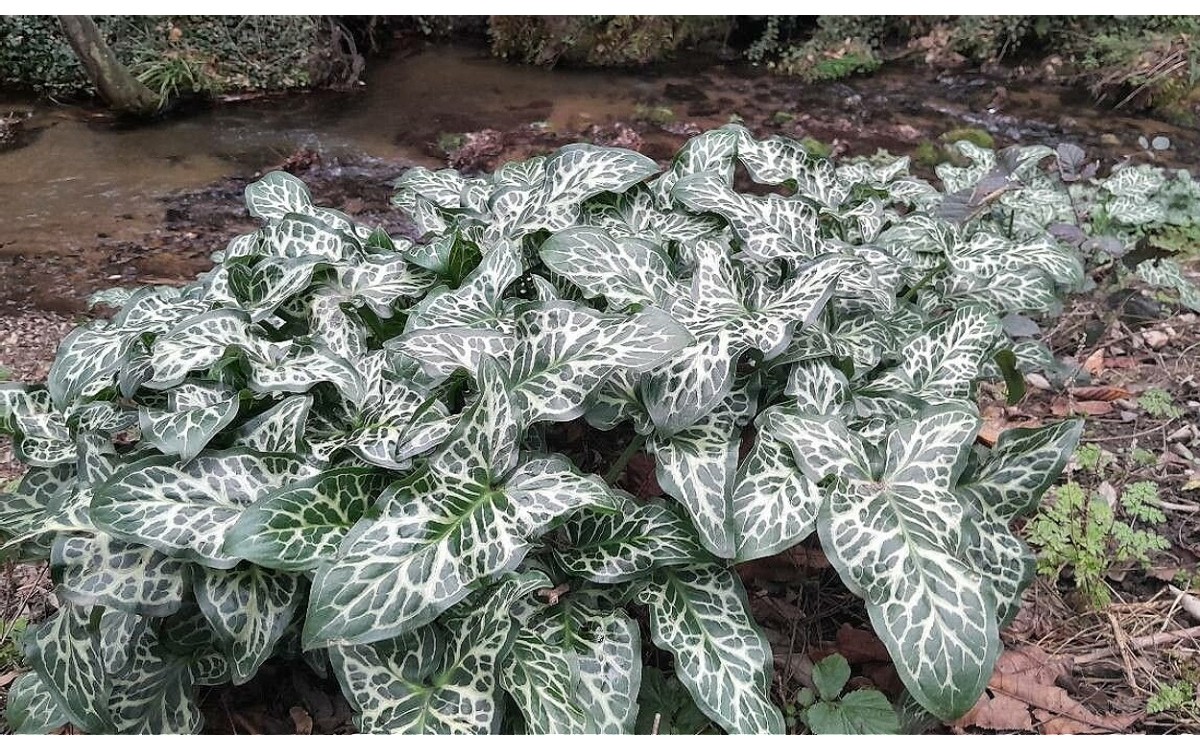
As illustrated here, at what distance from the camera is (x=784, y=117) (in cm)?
A: 536

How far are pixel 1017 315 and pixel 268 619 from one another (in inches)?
77.7

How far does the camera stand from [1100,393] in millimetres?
2389

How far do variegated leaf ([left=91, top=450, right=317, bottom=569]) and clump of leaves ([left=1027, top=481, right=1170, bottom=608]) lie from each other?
155 cm

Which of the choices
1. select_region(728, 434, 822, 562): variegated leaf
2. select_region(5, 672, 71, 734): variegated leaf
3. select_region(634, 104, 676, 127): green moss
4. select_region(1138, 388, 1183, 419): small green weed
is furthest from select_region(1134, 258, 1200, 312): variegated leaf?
select_region(634, 104, 676, 127): green moss

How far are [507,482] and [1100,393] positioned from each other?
6.56 feet

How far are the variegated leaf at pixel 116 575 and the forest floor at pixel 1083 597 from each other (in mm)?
380

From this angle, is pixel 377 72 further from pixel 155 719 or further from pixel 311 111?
pixel 155 719

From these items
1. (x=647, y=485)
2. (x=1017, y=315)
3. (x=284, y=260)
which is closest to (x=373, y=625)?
(x=647, y=485)

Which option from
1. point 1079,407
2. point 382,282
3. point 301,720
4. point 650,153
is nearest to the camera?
point 301,720

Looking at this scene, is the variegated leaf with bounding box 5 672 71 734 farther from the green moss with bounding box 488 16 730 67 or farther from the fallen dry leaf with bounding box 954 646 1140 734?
the green moss with bounding box 488 16 730 67

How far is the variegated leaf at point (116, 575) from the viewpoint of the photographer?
1.18 m

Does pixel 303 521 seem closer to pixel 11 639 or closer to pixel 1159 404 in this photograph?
pixel 11 639

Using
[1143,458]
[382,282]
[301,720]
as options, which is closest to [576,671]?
[301,720]

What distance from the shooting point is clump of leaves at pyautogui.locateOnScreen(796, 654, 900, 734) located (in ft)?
4.42
